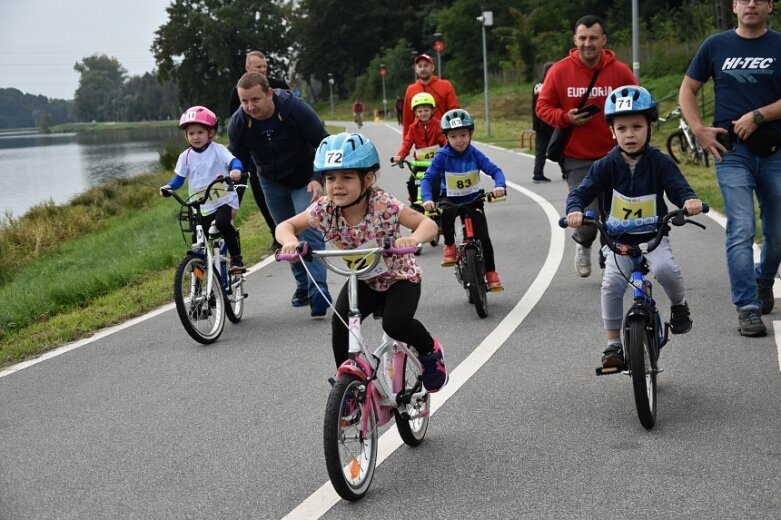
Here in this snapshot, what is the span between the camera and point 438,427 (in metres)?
5.88

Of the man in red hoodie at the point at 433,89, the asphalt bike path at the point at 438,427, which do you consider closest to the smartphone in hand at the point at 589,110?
the asphalt bike path at the point at 438,427

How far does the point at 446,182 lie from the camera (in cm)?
947

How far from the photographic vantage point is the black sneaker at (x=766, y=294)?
8.02 metres

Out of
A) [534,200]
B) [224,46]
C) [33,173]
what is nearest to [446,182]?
[534,200]

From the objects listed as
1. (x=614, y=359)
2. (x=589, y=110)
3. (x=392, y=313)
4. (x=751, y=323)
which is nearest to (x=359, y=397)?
(x=392, y=313)

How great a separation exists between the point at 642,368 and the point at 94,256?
46.3ft

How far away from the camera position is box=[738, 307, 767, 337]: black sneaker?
7.38 metres

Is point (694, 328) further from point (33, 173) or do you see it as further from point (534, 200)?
point (33, 173)

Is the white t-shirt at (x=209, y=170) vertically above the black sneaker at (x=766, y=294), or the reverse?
the white t-shirt at (x=209, y=170)

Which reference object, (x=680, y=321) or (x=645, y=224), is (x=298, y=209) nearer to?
(x=645, y=224)

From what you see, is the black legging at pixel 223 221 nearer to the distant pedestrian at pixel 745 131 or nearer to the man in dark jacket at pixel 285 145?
A: the man in dark jacket at pixel 285 145

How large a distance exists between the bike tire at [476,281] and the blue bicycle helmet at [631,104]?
2744mm

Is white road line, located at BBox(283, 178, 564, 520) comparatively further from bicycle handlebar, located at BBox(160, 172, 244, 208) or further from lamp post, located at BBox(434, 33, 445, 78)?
lamp post, located at BBox(434, 33, 445, 78)

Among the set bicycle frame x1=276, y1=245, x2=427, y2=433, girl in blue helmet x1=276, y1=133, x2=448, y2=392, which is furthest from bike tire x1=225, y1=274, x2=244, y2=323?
bicycle frame x1=276, y1=245, x2=427, y2=433
